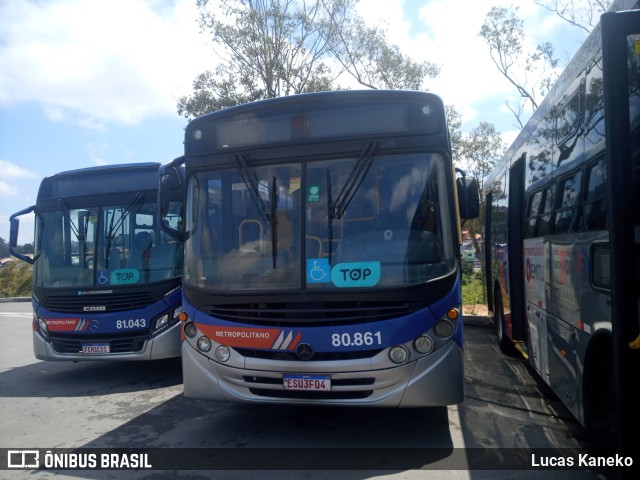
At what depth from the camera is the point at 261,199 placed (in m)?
5.42

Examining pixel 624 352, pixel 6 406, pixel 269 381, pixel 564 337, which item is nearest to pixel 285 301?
pixel 269 381

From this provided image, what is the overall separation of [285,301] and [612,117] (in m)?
3.03

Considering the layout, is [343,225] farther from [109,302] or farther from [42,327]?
[42,327]

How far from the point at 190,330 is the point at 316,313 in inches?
54.8

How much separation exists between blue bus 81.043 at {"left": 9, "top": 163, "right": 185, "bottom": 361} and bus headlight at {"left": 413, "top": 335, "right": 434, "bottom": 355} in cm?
414

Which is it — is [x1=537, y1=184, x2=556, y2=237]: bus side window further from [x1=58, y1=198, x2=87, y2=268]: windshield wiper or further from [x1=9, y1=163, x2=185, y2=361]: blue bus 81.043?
[x1=58, y1=198, x2=87, y2=268]: windshield wiper

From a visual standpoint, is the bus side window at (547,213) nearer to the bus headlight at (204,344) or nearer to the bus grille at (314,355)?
the bus grille at (314,355)

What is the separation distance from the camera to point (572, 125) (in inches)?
197

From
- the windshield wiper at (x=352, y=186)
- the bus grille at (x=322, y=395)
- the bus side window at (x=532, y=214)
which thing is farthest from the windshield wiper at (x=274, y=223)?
the bus side window at (x=532, y=214)

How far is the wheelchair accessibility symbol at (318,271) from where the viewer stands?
510 cm

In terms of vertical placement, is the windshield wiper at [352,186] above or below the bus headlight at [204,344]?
above

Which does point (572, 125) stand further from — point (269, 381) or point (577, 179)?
point (269, 381)

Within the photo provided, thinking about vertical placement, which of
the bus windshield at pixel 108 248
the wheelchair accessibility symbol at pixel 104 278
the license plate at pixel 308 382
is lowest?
the license plate at pixel 308 382

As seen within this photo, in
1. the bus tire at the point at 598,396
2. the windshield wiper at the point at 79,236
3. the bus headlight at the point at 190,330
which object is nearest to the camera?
the bus tire at the point at 598,396
